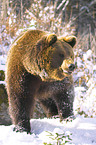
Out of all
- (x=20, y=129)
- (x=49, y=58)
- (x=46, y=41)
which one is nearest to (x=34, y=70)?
(x=49, y=58)

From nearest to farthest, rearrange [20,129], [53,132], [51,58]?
[53,132] → [51,58] → [20,129]

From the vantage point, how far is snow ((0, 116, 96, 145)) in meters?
2.34

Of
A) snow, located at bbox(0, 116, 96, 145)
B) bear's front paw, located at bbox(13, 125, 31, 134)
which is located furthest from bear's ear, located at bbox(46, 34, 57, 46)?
bear's front paw, located at bbox(13, 125, 31, 134)

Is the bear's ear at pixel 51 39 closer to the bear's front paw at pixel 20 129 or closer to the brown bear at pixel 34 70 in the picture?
the brown bear at pixel 34 70

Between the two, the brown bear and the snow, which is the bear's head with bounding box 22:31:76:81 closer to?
the brown bear

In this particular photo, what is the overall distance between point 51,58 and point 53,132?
0.93m

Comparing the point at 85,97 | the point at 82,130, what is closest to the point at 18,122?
the point at 82,130

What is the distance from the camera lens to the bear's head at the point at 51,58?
272 cm

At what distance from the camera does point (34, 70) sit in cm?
278

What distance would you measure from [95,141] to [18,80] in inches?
46.7

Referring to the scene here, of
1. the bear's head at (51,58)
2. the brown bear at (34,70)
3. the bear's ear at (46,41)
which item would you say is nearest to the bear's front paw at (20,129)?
the brown bear at (34,70)

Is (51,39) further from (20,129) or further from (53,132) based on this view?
(20,129)

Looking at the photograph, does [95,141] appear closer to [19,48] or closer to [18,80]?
[18,80]

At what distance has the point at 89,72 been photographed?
18.0 ft
